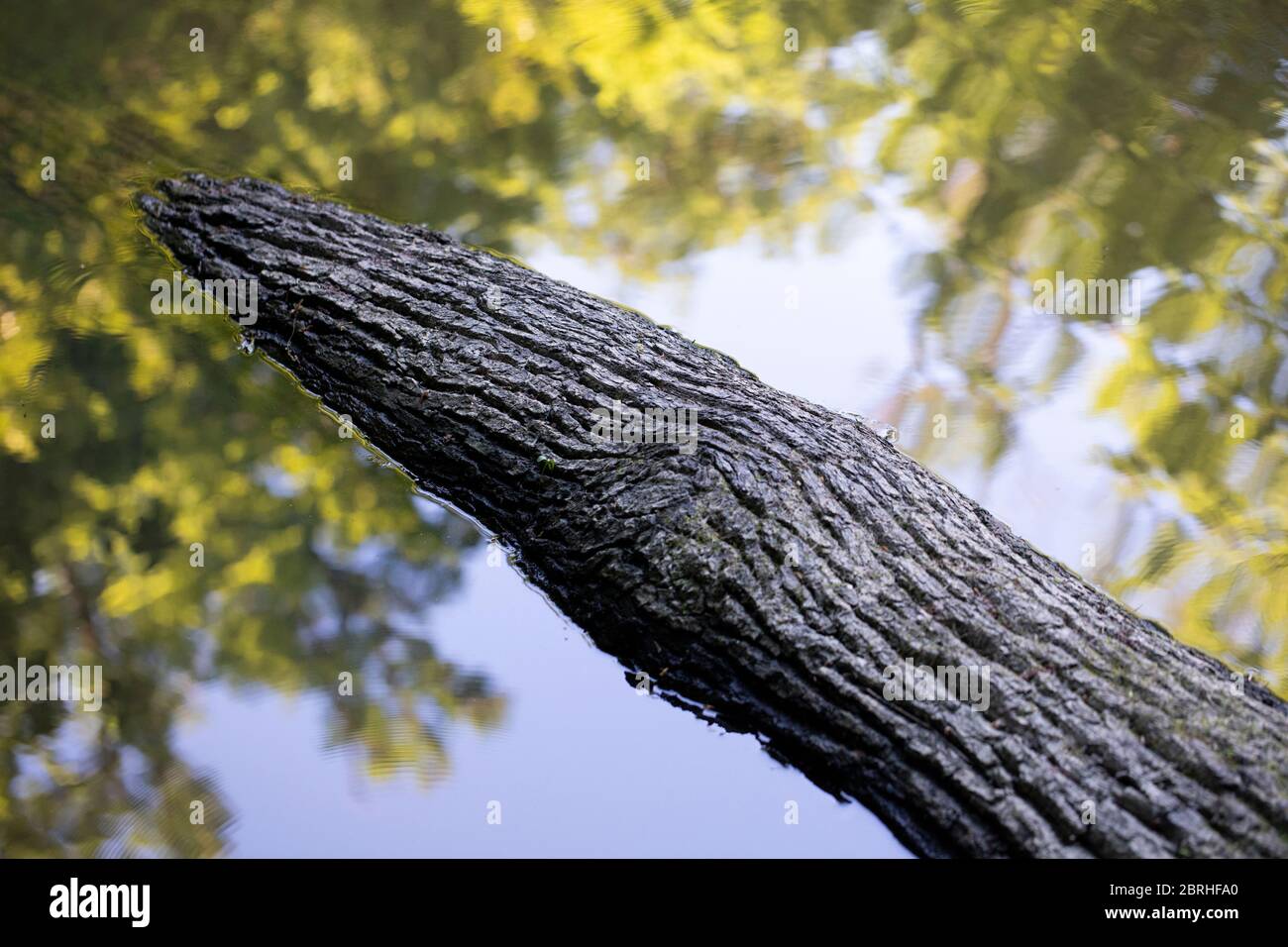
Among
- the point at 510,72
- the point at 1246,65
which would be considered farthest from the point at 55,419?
the point at 1246,65

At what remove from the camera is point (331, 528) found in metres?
2.75

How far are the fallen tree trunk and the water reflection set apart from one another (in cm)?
30

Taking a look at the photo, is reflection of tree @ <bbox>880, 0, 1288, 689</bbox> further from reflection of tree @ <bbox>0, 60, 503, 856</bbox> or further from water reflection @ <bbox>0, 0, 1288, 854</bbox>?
reflection of tree @ <bbox>0, 60, 503, 856</bbox>

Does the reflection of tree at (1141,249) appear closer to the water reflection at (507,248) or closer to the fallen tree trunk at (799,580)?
the water reflection at (507,248)

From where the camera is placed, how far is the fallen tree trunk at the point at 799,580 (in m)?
1.84

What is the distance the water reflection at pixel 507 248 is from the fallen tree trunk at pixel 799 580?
1.00ft

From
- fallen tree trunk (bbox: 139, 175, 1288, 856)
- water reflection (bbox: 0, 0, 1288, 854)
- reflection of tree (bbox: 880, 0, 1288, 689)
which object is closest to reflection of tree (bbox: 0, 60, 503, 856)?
water reflection (bbox: 0, 0, 1288, 854)

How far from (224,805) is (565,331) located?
4.98 feet

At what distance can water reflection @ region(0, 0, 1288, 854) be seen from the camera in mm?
2412

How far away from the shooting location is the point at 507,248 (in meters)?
3.85

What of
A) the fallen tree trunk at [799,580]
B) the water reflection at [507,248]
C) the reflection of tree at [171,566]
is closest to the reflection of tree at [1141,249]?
the water reflection at [507,248]

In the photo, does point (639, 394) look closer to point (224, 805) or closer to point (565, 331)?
point (565, 331)
